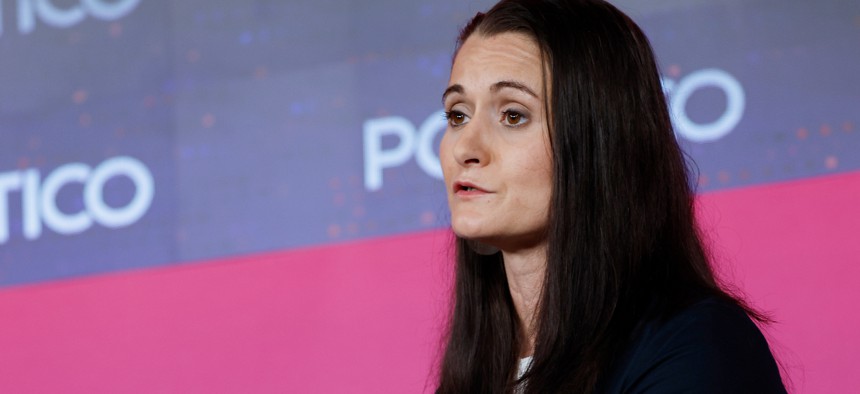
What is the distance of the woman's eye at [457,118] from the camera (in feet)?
4.84

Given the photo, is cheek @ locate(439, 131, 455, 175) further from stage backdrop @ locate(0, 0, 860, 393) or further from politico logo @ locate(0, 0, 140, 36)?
politico logo @ locate(0, 0, 140, 36)

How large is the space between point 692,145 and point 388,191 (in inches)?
24.9

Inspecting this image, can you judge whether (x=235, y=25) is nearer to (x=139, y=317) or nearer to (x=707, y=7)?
(x=139, y=317)

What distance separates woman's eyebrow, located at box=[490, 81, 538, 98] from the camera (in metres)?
1.38

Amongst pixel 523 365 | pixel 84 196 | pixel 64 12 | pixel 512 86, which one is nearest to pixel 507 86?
pixel 512 86

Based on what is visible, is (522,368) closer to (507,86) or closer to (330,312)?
(507,86)

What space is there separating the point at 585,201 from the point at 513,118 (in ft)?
0.47

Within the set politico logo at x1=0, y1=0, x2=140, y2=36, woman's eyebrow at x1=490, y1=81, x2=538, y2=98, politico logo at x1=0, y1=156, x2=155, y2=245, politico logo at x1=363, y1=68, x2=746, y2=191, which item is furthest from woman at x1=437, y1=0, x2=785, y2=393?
politico logo at x1=0, y1=0, x2=140, y2=36

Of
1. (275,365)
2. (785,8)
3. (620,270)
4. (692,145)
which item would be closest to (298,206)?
(275,365)

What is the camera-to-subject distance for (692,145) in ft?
6.65

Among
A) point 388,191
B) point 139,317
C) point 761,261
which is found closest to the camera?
point 761,261

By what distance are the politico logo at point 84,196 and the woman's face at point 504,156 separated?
1.35 m

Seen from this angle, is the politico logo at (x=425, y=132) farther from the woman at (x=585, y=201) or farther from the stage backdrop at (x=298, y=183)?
the woman at (x=585, y=201)

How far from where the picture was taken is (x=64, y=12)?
2.80 m
